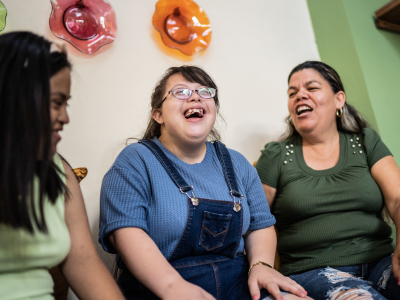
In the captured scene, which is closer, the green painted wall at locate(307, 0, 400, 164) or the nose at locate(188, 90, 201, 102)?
the nose at locate(188, 90, 201, 102)

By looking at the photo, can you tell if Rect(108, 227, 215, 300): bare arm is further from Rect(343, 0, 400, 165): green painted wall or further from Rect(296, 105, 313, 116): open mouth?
Rect(343, 0, 400, 165): green painted wall

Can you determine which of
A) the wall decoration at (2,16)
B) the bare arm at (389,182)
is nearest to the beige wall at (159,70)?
the wall decoration at (2,16)

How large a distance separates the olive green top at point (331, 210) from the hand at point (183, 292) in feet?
1.87

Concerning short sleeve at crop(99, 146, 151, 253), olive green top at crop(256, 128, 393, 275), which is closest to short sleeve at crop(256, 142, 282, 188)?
olive green top at crop(256, 128, 393, 275)

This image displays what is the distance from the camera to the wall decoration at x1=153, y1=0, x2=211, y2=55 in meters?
1.50

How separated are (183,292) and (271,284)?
0.79 ft

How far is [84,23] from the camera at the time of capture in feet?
4.27

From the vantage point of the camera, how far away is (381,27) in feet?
6.26

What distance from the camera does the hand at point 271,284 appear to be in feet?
2.52

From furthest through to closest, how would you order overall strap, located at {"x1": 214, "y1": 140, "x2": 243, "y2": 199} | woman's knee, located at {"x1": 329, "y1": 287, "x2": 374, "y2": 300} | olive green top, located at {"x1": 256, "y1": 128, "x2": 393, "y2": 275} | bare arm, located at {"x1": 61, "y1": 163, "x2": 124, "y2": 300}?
olive green top, located at {"x1": 256, "y1": 128, "x2": 393, "y2": 275}, overall strap, located at {"x1": 214, "y1": 140, "x2": 243, "y2": 199}, woman's knee, located at {"x1": 329, "y1": 287, "x2": 374, "y2": 300}, bare arm, located at {"x1": 61, "y1": 163, "x2": 124, "y2": 300}

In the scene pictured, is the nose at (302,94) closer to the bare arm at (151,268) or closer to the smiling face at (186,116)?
the smiling face at (186,116)

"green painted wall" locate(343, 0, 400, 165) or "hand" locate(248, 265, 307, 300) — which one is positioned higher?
"green painted wall" locate(343, 0, 400, 165)

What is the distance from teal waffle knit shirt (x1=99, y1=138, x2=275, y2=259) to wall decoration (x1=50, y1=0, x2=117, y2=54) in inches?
24.4

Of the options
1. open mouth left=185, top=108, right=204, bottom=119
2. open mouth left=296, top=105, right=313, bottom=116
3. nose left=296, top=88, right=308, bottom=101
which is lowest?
open mouth left=296, top=105, right=313, bottom=116
